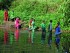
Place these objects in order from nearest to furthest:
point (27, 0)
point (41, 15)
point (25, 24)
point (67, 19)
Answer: point (67, 19) → point (25, 24) → point (41, 15) → point (27, 0)

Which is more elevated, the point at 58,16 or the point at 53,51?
the point at 58,16

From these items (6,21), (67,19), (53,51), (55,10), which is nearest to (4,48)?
(53,51)

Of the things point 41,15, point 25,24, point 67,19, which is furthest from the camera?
point 41,15

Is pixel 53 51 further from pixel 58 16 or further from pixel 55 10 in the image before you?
pixel 55 10

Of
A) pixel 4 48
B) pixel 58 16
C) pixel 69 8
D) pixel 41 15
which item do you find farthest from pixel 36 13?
pixel 4 48

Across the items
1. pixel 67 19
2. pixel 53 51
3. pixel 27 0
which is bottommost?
pixel 53 51

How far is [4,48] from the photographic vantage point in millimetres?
21812

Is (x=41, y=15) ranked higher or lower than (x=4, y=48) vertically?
higher

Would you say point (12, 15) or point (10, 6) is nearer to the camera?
point (12, 15)

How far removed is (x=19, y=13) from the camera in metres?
43.4

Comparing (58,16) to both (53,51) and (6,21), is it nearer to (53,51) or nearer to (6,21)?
(6,21)

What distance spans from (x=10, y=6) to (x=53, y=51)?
26.0m

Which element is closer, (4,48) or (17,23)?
(4,48)

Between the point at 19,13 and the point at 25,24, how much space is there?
4086 millimetres
